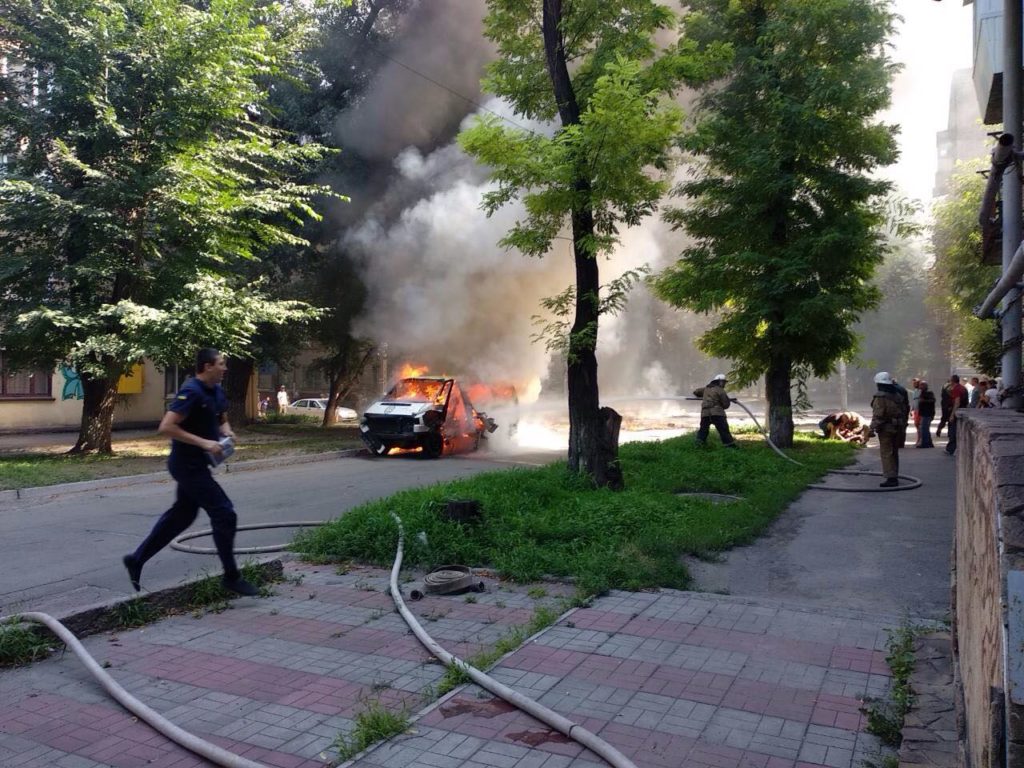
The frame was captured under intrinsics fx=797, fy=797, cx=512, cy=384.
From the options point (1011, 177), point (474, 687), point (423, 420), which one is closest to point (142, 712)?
point (474, 687)

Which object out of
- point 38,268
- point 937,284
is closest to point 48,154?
point 38,268

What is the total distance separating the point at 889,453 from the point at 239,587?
867 centimetres

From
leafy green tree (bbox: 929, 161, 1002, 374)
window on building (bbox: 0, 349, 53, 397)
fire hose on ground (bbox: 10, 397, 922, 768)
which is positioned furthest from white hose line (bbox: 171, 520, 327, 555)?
window on building (bbox: 0, 349, 53, 397)

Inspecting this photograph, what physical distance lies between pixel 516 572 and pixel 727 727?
257 cm

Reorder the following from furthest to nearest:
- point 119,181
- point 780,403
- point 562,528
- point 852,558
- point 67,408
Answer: point 67,408, point 780,403, point 119,181, point 562,528, point 852,558

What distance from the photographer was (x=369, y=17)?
20.2 m

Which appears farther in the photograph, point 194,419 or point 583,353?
point 583,353

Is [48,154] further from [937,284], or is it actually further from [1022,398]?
[937,284]

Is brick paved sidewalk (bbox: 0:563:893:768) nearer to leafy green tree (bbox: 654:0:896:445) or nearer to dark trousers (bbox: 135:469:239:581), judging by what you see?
dark trousers (bbox: 135:469:239:581)

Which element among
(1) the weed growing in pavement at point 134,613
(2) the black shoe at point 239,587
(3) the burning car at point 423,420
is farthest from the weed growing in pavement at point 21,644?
(3) the burning car at point 423,420

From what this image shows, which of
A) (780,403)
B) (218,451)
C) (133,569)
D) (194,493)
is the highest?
(780,403)

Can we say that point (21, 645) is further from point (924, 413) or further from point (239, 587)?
point (924, 413)

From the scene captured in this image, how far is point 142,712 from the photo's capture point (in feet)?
11.1

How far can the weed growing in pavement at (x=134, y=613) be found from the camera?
187 inches
